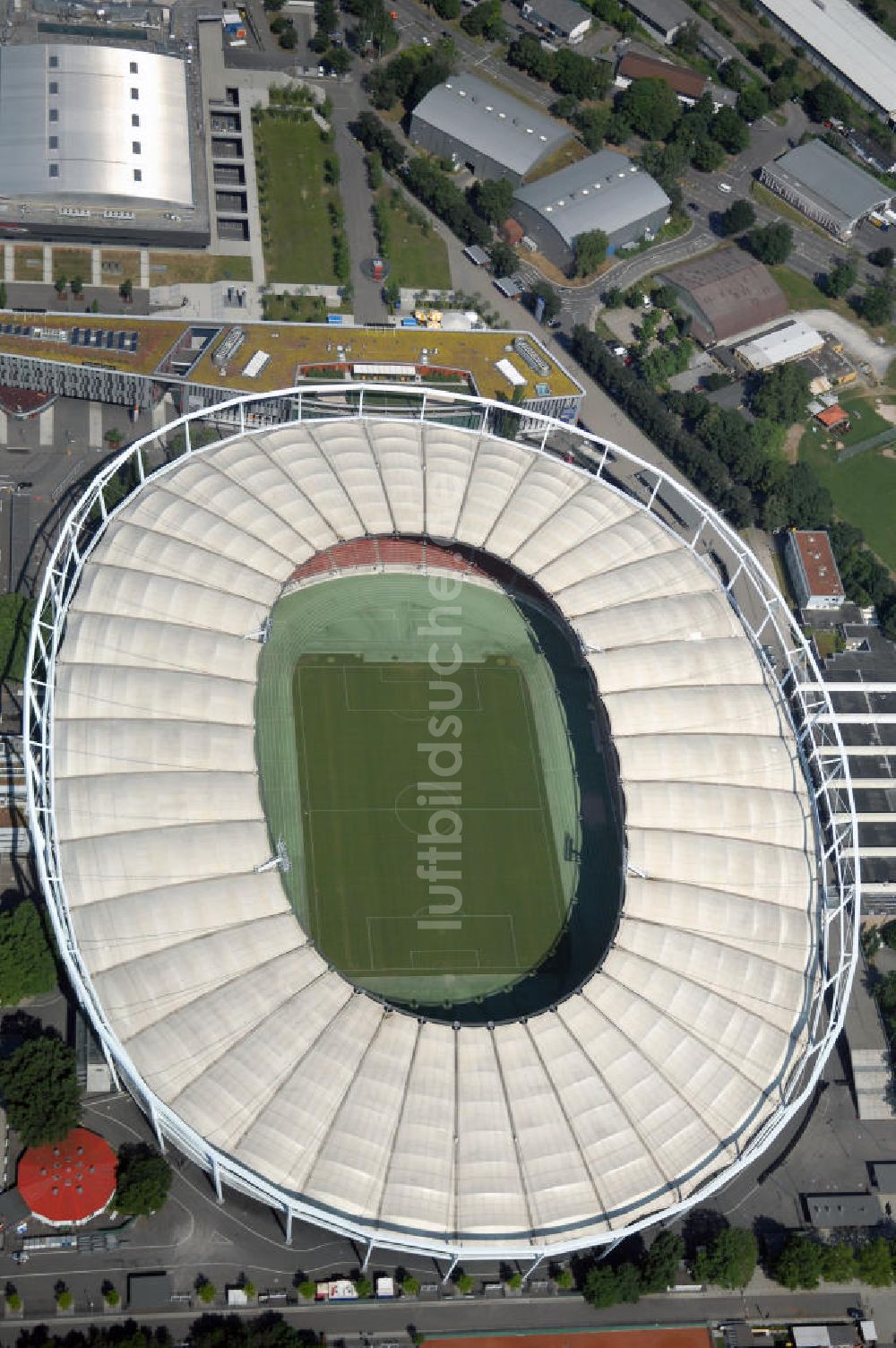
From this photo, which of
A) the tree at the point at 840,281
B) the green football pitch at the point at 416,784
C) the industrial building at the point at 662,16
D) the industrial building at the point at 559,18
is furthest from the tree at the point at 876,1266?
the industrial building at the point at 662,16

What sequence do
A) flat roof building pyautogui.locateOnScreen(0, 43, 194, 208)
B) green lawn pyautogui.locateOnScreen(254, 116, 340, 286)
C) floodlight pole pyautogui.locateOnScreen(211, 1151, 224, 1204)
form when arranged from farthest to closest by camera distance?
green lawn pyautogui.locateOnScreen(254, 116, 340, 286), flat roof building pyautogui.locateOnScreen(0, 43, 194, 208), floodlight pole pyautogui.locateOnScreen(211, 1151, 224, 1204)

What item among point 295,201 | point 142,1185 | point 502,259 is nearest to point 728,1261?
point 142,1185

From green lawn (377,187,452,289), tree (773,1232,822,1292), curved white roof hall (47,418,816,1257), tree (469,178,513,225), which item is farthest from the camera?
tree (469,178,513,225)

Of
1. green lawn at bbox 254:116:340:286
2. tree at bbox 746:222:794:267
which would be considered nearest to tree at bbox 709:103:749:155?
tree at bbox 746:222:794:267

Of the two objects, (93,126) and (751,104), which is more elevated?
(751,104)

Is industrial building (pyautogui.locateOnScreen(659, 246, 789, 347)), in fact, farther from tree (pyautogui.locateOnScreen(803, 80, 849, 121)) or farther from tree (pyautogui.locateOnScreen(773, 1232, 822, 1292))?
tree (pyautogui.locateOnScreen(773, 1232, 822, 1292))

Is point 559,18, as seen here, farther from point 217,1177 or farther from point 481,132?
point 217,1177

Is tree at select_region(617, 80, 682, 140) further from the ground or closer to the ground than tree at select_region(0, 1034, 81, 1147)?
further from the ground
